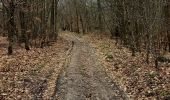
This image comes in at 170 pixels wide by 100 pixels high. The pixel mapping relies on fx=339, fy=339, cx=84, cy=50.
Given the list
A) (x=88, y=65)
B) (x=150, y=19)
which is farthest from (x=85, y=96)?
(x=88, y=65)

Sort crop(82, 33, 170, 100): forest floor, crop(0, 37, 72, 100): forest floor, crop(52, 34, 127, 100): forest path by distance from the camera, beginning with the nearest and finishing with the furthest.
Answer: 1. crop(82, 33, 170, 100): forest floor
2. crop(52, 34, 127, 100): forest path
3. crop(0, 37, 72, 100): forest floor

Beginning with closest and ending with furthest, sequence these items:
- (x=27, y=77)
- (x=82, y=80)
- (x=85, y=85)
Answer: (x=85, y=85), (x=82, y=80), (x=27, y=77)

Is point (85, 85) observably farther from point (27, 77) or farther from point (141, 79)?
point (27, 77)

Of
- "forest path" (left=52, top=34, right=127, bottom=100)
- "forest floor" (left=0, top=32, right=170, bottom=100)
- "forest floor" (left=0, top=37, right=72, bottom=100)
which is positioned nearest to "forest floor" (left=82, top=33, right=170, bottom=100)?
"forest floor" (left=0, top=32, right=170, bottom=100)

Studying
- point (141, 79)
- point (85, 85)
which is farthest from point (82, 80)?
point (141, 79)

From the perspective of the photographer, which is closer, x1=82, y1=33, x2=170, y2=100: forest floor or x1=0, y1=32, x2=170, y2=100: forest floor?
x1=82, y1=33, x2=170, y2=100: forest floor

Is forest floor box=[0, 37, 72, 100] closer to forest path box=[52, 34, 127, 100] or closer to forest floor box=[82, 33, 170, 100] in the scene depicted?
forest path box=[52, 34, 127, 100]

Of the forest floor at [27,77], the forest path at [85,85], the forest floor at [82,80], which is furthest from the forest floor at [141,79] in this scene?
the forest floor at [27,77]

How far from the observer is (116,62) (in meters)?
24.0

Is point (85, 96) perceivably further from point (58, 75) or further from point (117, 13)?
point (117, 13)

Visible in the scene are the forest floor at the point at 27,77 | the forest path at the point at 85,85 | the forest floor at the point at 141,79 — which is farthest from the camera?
the forest floor at the point at 27,77

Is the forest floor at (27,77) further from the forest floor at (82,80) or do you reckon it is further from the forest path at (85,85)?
the forest path at (85,85)

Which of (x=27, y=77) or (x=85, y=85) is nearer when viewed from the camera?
(x=85, y=85)

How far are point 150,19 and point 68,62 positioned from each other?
8.44 meters
